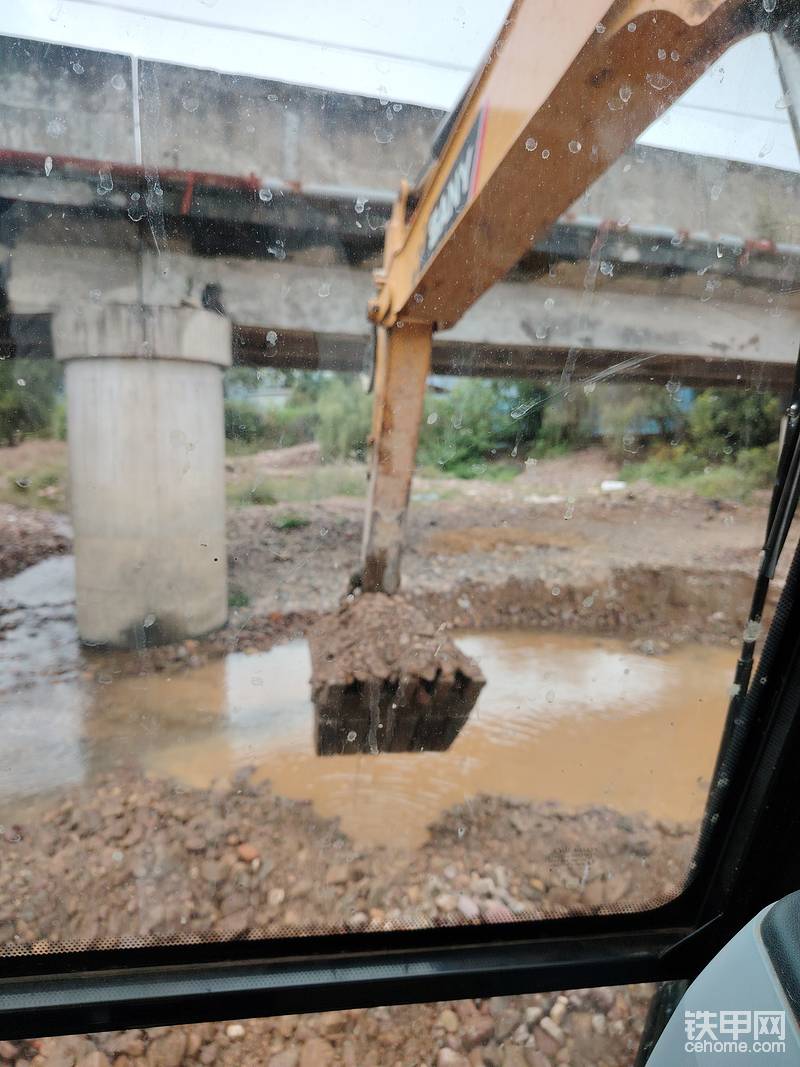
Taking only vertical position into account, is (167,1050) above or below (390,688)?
below

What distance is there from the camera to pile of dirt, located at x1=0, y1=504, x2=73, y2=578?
7.21 feet

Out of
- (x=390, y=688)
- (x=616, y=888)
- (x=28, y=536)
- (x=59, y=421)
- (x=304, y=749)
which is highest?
(x=59, y=421)

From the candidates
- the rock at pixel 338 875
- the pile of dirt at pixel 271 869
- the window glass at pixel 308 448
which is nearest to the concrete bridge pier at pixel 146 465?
the window glass at pixel 308 448

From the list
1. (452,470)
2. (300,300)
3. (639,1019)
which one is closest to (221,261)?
(300,300)

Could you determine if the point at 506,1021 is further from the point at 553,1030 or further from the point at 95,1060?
the point at 95,1060

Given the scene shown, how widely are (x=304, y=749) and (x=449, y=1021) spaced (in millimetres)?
1237

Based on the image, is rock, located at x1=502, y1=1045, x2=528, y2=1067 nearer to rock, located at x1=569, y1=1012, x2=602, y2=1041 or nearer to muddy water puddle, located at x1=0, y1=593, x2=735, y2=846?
rock, located at x1=569, y1=1012, x2=602, y2=1041

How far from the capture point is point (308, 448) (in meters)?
2.20

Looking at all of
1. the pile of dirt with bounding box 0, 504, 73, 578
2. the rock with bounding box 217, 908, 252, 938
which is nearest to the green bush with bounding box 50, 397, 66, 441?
the pile of dirt with bounding box 0, 504, 73, 578

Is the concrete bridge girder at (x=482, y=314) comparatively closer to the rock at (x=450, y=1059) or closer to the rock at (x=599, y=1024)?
the rock at (x=599, y=1024)

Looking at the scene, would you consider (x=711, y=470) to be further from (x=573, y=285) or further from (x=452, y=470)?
(x=573, y=285)

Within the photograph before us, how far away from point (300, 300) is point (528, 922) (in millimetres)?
1749

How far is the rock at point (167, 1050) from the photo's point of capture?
124cm

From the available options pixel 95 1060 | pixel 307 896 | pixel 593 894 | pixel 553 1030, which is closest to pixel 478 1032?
pixel 553 1030
